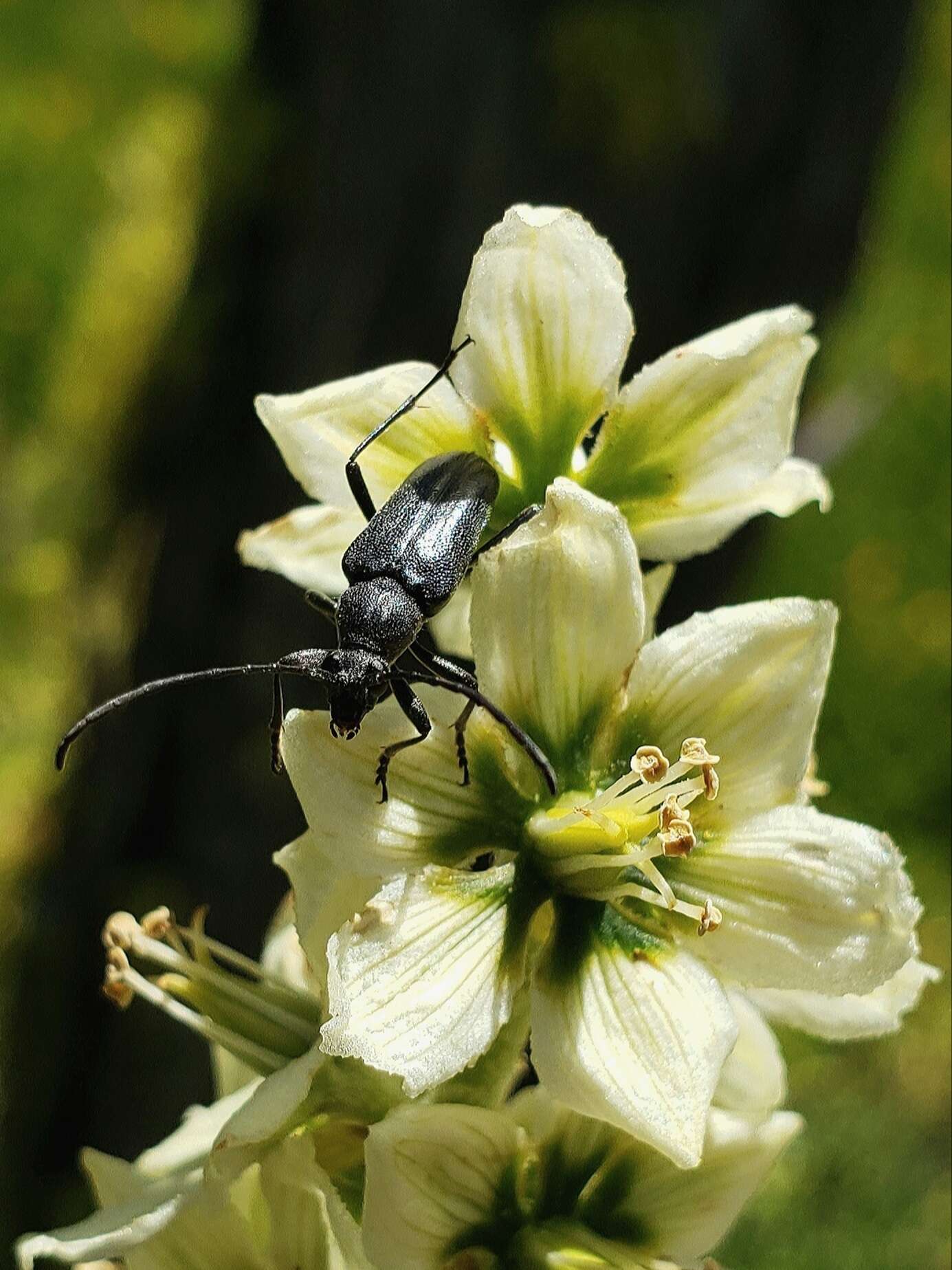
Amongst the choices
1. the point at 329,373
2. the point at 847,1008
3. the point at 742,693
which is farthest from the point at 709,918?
the point at 329,373

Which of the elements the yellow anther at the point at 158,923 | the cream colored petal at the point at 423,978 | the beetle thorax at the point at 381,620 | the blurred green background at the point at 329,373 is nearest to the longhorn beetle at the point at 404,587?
the beetle thorax at the point at 381,620

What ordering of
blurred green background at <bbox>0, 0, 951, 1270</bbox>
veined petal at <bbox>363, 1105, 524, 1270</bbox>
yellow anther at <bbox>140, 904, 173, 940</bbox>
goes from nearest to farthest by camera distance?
veined petal at <bbox>363, 1105, 524, 1270</bbox>
yellow anther at <bbox>140, 904, 173, 940</bbox>
blurred green background at <bbox>0, 0, 951, 1270</bbox>

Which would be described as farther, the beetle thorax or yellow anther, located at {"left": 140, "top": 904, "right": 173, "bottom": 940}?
yellow anther, located at {"left": 140, "top": 904, "right": 173, "bottom": 940}

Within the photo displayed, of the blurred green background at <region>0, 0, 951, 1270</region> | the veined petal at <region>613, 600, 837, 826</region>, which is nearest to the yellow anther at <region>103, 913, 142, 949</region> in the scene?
the veined petal at <region>613, 600, 837, 826</region>

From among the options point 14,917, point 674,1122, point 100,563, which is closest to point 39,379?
point 100,563

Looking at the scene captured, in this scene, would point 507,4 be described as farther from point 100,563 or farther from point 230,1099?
point 230,1099

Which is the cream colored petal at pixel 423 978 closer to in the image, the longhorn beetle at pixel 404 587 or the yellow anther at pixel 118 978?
the longhorn beetle at pixel 404 587

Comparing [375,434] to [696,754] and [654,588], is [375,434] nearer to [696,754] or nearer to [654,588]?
[654,588]

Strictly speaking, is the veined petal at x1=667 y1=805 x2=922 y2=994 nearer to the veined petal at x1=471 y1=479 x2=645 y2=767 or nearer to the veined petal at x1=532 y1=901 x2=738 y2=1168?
the veined petal at x1=532 y1=901 x2=738 y2=1168
